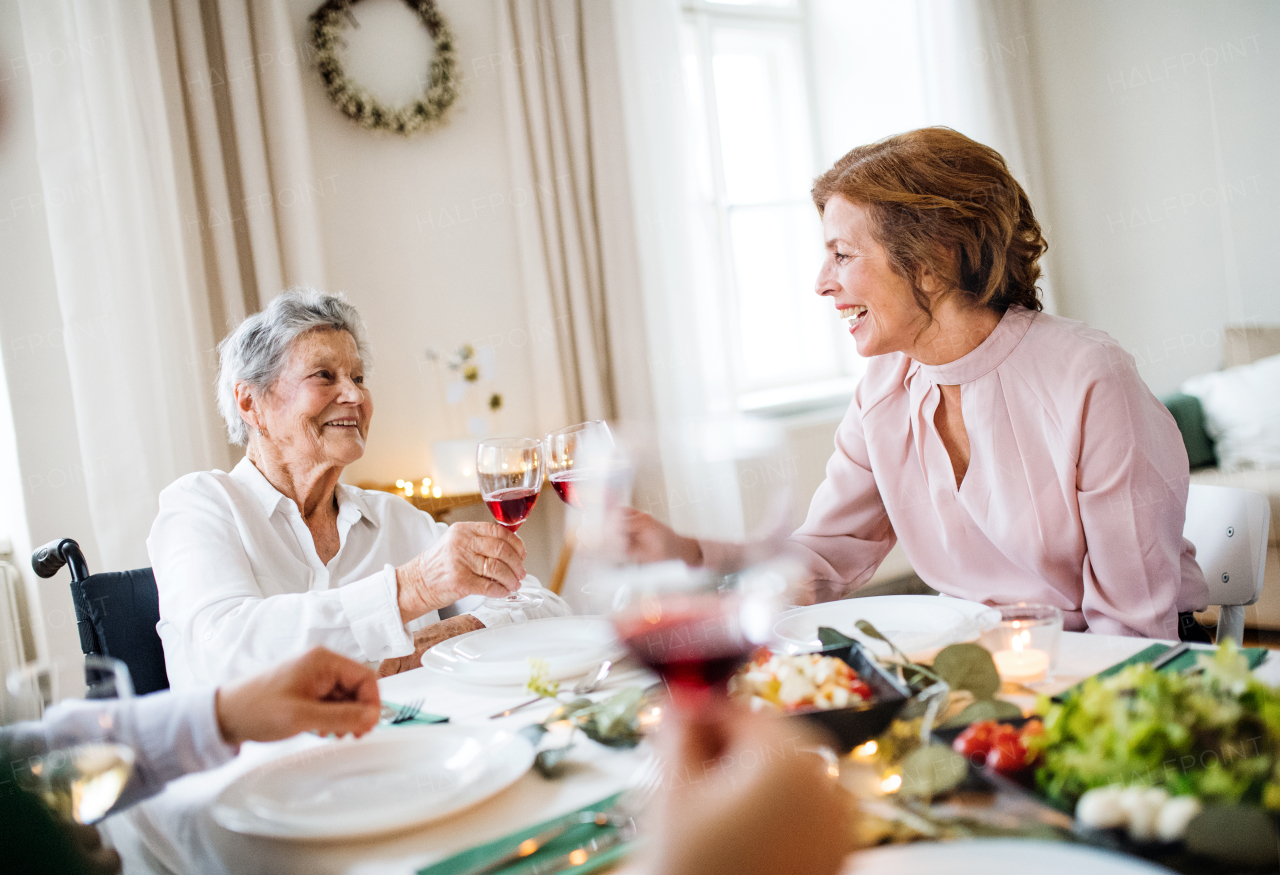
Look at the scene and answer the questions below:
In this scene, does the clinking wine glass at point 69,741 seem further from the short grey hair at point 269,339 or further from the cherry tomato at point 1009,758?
the short grey hair at point 269,339

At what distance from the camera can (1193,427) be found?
12.0 ft

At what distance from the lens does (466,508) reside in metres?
3.38

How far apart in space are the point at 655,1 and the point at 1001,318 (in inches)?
106

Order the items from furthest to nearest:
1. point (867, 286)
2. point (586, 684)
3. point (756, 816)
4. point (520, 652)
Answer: point (867, 286)
point (520, 652)
point (586, 684)
point (756, 816)

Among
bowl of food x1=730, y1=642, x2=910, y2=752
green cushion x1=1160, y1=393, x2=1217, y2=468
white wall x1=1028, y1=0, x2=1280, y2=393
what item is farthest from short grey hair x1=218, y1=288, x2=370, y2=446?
white wall x1=1028, y1=0, x2=1280, y2=393

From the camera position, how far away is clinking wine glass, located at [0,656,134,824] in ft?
1.73

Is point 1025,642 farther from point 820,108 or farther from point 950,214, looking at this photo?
point 820,108

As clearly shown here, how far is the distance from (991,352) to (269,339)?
126 centimetres

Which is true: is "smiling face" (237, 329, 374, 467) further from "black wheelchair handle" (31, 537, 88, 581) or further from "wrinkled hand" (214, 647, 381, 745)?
"wrinkled hand" (214, 647, 381, 745)

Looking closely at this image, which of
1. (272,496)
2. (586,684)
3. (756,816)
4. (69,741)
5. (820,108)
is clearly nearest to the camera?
(756,816)

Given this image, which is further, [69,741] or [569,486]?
[569,486]

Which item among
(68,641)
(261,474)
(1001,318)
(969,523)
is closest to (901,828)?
(969,523)

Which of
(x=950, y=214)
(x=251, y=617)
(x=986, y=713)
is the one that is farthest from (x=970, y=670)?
(x=251, y=617)

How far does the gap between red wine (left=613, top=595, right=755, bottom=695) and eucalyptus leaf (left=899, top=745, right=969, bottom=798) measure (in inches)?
8.7
